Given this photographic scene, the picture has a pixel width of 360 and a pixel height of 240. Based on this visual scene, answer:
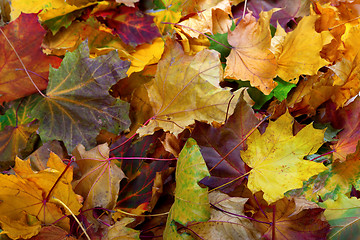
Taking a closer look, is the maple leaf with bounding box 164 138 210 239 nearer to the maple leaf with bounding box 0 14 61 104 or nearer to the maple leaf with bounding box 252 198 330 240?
the maple leaf with bounding box 252 198 330 240

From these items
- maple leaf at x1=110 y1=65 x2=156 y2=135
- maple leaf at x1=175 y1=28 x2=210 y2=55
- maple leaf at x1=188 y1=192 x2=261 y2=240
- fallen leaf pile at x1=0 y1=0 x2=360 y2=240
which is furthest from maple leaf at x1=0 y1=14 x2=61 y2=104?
maple leaf at x1=188 y1=192 x2=261 y2=240

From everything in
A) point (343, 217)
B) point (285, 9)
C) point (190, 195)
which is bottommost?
point (343, 217)

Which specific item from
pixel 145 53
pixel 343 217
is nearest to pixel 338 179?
pixel 343 217

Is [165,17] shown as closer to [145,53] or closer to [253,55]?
[145,53]

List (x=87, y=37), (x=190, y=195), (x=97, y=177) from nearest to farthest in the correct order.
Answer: (x=190, y=195) < (x=97, y=177) < (x=87, y=37)

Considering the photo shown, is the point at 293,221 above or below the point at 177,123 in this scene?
below

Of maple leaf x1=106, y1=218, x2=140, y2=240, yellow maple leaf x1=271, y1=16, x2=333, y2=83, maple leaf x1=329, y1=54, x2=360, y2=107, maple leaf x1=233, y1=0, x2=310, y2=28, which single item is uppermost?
maple leaf x1=233, y1=0, x2=310, y2=28

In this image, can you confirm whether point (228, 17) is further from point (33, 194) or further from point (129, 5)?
point (33, 194)

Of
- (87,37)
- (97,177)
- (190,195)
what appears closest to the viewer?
(190,195)
